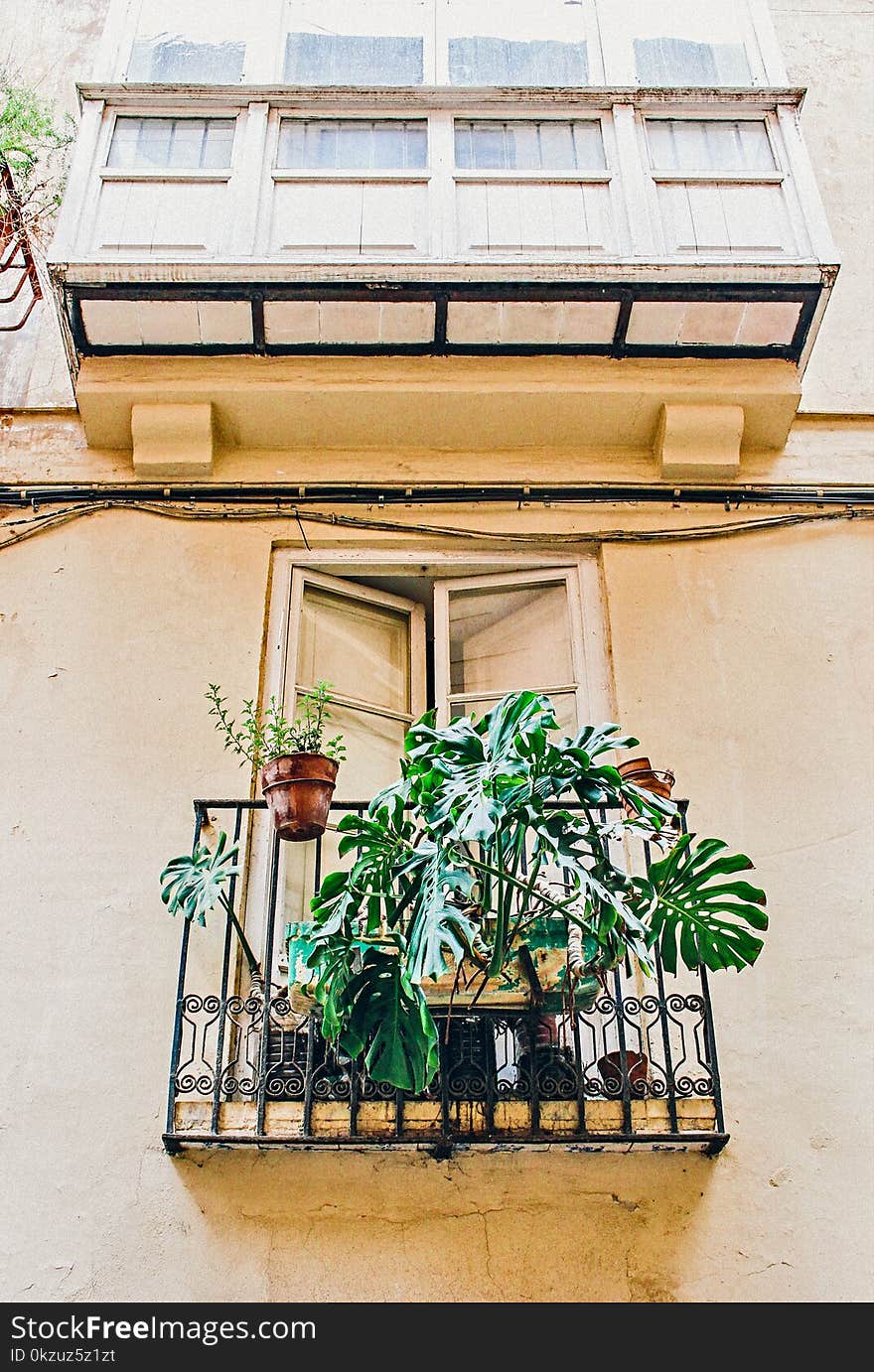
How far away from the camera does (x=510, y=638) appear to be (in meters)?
5.66

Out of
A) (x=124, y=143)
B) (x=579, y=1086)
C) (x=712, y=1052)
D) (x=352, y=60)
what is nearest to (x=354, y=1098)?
(x=579, y=1086)

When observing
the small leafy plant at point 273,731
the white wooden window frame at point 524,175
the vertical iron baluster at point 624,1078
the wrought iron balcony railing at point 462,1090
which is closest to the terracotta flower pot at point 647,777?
the wrought iron balcony railing at point 462,1090

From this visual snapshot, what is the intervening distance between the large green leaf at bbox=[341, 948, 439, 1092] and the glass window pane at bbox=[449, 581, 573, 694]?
5.94 ft

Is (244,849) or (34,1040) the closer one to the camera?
(34,1040)

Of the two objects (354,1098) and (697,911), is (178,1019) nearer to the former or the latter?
(354,1098)

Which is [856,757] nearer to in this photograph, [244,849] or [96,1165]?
[244,849]

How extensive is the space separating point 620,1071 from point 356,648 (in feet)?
7.20

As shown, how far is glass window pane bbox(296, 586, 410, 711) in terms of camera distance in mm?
5531

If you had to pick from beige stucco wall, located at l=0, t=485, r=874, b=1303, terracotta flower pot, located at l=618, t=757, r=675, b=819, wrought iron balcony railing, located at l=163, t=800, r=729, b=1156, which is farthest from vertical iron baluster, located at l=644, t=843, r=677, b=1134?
terracotta flower pot, located at l=618, t=757, r=675, b=819

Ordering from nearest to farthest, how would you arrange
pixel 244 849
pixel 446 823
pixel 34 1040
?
pixel 446 823
pixel 34 1040
pixel 244 849

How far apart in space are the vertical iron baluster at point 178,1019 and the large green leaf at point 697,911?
4.70 ft

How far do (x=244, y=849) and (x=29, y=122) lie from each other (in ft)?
11.6
